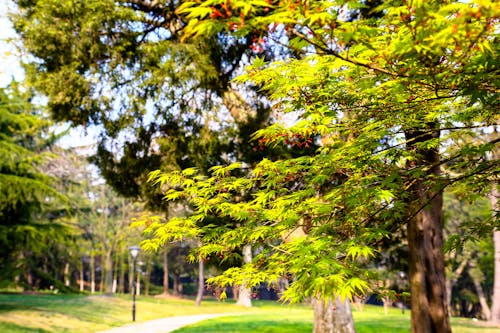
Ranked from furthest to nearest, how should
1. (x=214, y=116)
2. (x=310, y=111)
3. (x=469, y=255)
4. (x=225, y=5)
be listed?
(x=469, y=255)
(x=214, y=116)
(x=310, y=111)
(x=225, y=5)

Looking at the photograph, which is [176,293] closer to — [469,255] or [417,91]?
[469,255]

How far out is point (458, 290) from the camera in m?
56.6

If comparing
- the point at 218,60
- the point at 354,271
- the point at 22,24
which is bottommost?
the point at 354,271

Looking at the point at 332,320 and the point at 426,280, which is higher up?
the point at 426,280

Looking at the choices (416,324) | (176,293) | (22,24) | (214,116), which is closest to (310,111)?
(416,324)

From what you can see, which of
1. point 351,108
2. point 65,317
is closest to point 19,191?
point 65,317

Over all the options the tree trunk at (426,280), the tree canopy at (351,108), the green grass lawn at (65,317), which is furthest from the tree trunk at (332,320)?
the green grass lawn at (65,317)

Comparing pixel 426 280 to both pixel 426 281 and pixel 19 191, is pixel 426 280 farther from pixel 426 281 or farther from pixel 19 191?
pixel 19 191

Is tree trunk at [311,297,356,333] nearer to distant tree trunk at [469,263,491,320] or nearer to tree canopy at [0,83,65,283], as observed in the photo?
tree canopy at [0,83,65,283]

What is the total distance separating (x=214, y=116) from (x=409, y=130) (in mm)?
7608

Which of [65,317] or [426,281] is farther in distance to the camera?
[65,317]

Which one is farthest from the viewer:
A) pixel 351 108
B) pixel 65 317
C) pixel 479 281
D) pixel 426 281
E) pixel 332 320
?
pixel 479 281

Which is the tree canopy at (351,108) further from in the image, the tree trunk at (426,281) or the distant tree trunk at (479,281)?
the distant tree trunk at (479,281)

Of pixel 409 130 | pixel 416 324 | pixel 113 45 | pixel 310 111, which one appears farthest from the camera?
pixel 113 45
